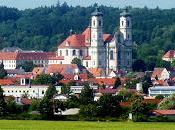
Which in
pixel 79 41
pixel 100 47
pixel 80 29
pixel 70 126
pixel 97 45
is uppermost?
pixel 80 29

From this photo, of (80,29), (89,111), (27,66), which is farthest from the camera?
(80,29)

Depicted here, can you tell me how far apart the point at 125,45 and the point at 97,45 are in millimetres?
2915

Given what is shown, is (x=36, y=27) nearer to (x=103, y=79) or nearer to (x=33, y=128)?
(x=103, y=79)

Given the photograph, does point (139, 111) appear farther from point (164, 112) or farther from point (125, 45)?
point (125, 45)

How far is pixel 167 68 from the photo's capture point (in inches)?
4685

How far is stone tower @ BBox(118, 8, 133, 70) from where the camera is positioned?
120m

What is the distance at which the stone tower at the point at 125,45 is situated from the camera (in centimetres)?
12000

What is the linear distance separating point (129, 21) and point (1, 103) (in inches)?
2430

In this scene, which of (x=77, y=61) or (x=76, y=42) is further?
(x=76, y=42)

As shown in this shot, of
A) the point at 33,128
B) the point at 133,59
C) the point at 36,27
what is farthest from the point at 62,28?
the point at 33,128

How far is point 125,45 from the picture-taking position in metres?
121

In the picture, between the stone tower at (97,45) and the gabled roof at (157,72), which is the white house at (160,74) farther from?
the stone tower at (97,45)

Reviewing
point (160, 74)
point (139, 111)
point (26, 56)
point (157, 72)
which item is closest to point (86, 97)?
point (139, 111)

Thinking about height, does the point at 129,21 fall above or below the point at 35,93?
above
